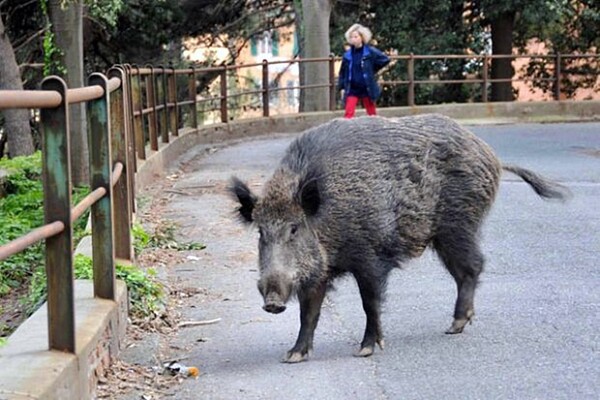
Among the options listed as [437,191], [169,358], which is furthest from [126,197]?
[437,191]

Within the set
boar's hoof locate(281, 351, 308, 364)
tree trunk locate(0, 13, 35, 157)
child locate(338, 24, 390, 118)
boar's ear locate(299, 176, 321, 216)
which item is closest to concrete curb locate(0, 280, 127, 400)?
boar's hoof locate(281, 351, 308, 364)

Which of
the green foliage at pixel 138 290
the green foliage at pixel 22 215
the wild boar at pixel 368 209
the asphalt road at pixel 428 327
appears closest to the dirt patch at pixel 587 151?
the asphalt road at pixel 428 327

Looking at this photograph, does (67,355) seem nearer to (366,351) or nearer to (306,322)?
(306,322)

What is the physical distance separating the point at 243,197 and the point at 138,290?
4.46ft

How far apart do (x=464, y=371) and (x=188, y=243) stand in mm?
4301

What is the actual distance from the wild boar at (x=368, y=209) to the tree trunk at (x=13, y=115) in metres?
11.6

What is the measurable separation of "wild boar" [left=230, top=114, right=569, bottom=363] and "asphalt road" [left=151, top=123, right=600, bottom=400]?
0.25 m

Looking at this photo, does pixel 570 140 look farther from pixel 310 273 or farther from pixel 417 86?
pixel 310 273

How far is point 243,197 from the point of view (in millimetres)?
5910

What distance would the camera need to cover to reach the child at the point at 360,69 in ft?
48.7

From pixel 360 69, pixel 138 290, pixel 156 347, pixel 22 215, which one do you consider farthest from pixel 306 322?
pixel 360 69

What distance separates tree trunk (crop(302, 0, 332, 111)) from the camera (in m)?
23.9

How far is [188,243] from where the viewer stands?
955 centimetres

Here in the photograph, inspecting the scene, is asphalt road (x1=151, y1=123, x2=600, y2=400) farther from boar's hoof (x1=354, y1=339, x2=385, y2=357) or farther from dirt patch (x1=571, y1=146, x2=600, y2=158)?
dirt patch (x1=571, y1=146, x2=600, y2=158)
